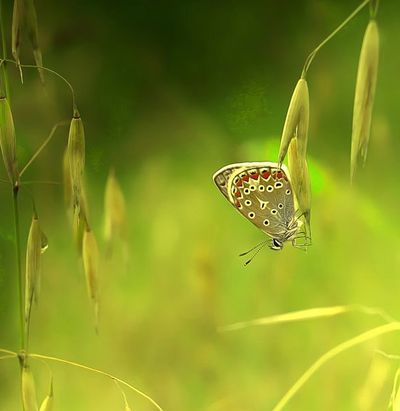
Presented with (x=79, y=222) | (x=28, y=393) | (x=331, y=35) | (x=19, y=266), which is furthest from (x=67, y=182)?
(x=331, y=35)

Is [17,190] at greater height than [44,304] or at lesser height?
greater

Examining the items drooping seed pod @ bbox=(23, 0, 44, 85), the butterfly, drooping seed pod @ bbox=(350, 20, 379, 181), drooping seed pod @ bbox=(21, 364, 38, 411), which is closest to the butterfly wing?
the butterfly

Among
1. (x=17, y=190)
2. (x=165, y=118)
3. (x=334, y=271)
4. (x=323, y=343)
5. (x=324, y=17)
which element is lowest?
(x=323, y=343)

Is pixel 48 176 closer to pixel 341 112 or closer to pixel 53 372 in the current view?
pixel 53 372

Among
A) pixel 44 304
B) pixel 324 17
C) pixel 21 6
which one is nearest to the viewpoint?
pixel 324 17

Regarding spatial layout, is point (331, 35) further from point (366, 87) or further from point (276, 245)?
point (276, 245)

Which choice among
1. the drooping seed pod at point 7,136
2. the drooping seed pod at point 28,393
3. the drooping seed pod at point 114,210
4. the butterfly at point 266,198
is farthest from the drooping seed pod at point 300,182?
the drooping seed pod at point 28,393

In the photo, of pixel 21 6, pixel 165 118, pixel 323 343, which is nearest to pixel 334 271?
pixel 323 343
